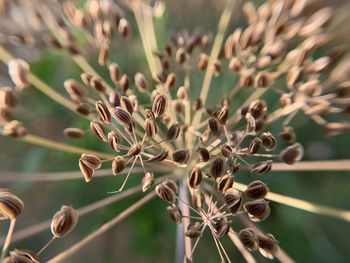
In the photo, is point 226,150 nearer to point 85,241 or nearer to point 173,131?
point 173,131

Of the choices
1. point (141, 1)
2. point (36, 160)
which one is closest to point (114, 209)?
point (36, 160)

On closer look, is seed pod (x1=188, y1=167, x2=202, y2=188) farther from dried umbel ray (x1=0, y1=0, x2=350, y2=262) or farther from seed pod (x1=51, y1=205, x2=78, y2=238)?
seed pod (x1=51, y1=205, x2=78, y2=238)

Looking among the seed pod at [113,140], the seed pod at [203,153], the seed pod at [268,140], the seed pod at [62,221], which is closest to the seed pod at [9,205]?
the seed pod at [62,221]

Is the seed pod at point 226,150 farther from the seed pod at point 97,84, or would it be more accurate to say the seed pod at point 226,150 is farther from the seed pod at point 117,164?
the seed pod at point 97,84

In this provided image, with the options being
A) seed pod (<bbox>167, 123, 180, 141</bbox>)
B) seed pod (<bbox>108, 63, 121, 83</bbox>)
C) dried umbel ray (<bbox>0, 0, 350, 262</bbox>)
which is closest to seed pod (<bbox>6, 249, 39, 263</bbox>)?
dried umbel ray (<bbox>0, 0, 350, 262</bbox>)

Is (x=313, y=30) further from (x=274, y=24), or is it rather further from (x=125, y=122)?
(x=125, y=122)
